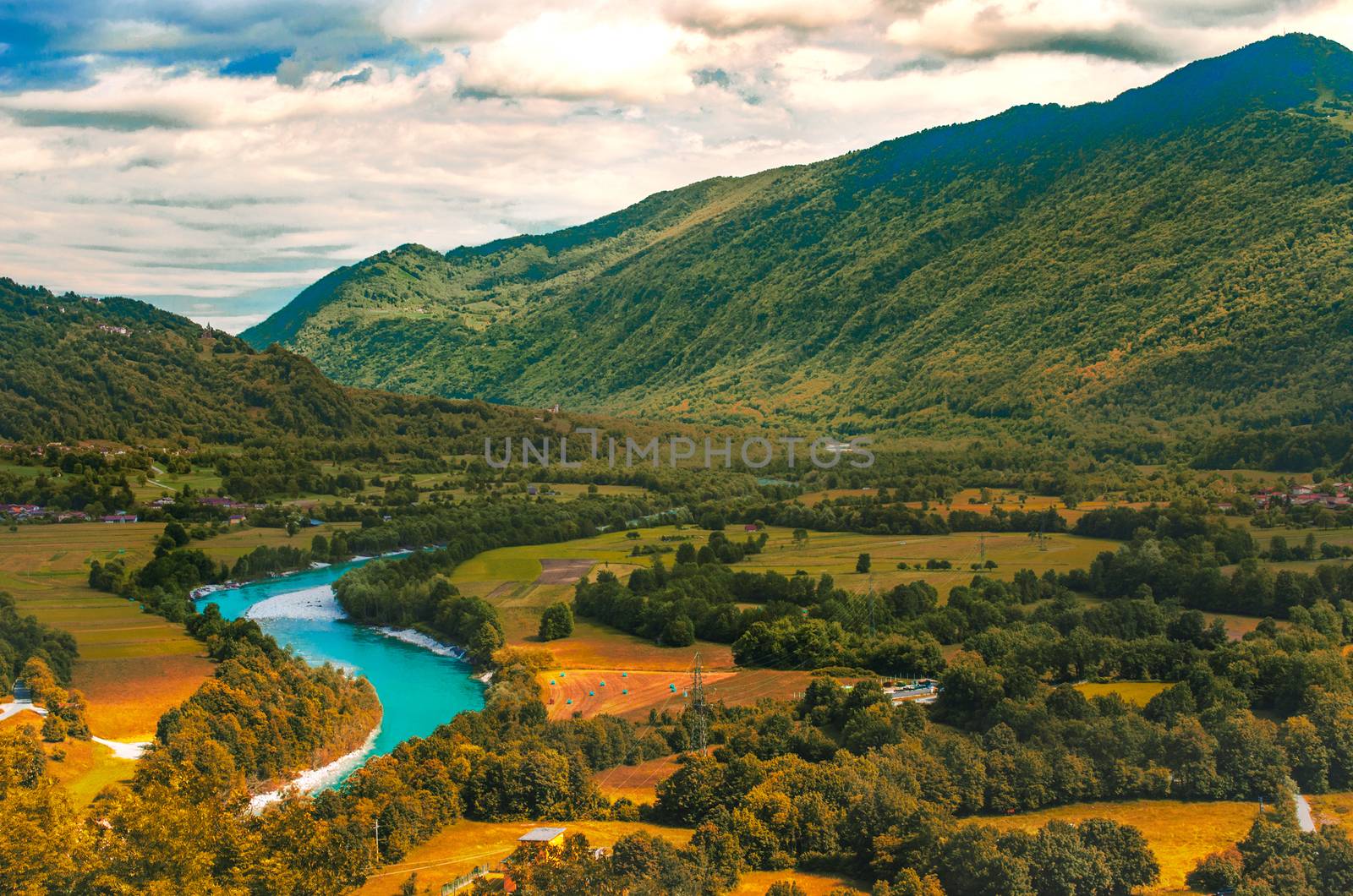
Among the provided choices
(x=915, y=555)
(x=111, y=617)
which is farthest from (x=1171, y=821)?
(x=111, y=617)

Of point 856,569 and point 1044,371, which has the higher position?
point 1044,371

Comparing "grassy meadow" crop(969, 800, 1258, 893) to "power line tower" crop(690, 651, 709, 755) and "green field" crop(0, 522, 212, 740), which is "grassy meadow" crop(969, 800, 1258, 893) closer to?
"power line tower" crop(690, 651, 709, 755)

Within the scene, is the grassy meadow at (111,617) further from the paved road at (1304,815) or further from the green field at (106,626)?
the paved road at (1304,815)

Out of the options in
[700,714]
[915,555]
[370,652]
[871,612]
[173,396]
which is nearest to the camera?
[700,714]

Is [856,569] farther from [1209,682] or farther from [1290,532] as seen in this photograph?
[1209,682]

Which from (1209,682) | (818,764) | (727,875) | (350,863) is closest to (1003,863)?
(727,875)

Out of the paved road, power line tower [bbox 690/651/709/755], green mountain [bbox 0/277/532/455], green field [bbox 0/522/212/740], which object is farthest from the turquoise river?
green mountain [bbox 0/277/532/455]

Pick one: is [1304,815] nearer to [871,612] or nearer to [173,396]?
[871,612]
